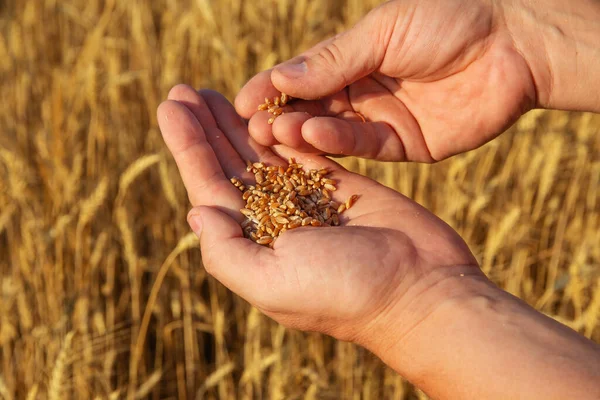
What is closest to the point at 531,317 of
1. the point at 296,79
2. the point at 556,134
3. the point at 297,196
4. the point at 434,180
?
the point at 297,196

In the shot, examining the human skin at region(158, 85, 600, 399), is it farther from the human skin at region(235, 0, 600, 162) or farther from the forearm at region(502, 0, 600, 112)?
the forearm at region(502, 0, 600, 112)

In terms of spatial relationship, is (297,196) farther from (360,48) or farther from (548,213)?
(548,213)

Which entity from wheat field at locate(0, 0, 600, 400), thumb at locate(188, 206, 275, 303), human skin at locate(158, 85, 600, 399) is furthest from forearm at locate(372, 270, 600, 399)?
wheat field at locate(0, 0, 600, 400)

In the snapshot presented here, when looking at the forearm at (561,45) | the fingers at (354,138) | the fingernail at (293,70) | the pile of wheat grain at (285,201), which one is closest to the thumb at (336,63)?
the fingernail at (293,70)

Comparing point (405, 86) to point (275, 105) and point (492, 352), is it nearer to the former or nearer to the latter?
point (275, 105)

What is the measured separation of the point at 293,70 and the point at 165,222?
1.07m

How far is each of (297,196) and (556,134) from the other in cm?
143

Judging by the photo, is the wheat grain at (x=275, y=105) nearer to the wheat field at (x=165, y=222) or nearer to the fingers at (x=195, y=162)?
the fingers at (x=195, y=162)

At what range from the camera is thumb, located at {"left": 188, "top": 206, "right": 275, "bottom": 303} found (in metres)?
1.52

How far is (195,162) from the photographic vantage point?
1.80 m

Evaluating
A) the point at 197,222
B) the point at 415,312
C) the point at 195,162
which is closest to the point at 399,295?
the point at 415,312

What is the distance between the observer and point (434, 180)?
2.78 m

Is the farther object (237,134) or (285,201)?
(237,134)

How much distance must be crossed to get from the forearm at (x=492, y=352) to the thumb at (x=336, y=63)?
0.68 metres
